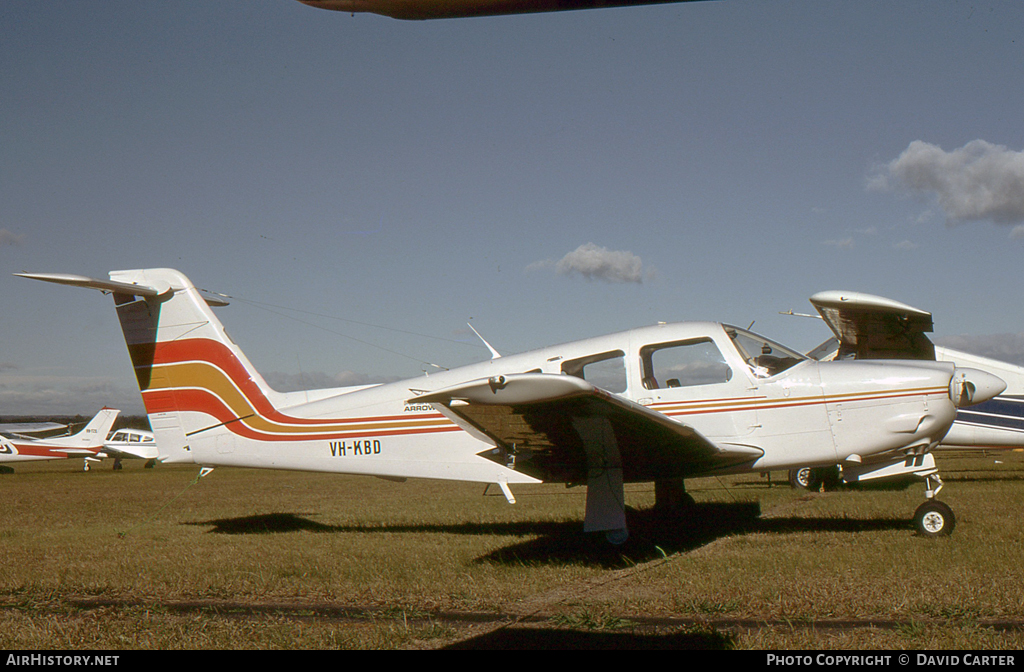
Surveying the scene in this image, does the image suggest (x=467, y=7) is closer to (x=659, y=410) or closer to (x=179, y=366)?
(x=659, y=410)

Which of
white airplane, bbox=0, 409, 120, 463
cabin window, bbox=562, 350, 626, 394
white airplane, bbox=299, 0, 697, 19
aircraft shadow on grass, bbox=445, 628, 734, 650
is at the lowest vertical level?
white airplane, bbox=0, 409, 120, 463

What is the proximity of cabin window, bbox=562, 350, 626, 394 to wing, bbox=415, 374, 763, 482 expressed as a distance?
88 centimetres

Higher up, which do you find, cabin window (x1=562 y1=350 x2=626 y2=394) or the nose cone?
cabin window (x1=562 y1=350 x2=626 y2=394)

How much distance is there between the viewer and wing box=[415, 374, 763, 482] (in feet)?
16.0

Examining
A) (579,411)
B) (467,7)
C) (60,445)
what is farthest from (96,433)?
(467,7)

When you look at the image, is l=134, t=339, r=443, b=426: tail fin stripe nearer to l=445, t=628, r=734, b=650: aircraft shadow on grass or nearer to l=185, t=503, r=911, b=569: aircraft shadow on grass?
l=185, t=503, r=911, b=569: aircraft shadow on grass

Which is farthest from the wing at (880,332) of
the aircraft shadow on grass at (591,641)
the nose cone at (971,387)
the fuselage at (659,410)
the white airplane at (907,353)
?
the aircraft shadow on grass at (591,641)

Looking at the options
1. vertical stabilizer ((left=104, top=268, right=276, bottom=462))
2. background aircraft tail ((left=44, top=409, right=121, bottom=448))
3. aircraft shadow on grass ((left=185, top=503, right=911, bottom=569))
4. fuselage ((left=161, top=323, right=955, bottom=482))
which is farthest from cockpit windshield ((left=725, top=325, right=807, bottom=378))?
background aircraft tail ((left=44, top=409, right=121, bottom=448))

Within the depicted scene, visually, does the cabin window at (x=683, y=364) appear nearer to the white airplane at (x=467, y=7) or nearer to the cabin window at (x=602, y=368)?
the cabin window at (x=602, y=368)

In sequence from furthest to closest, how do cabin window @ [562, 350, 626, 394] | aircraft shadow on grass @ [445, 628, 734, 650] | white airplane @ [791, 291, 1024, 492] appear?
white airplane @ [791, 291, 1024, 492] → cabin window @ [562, 350, 626, 394] → aircraft shadow on grass @ [445, 628, 734, 650]

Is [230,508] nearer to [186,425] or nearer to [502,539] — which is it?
[186,425]

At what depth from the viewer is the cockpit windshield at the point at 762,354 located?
7.05m

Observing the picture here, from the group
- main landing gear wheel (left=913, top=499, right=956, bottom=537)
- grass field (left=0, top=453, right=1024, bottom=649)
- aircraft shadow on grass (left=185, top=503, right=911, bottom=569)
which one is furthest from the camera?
main landing gear wheel (left=913, top=499, right=956, bottom=537)

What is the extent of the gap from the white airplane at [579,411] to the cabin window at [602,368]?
12mm
